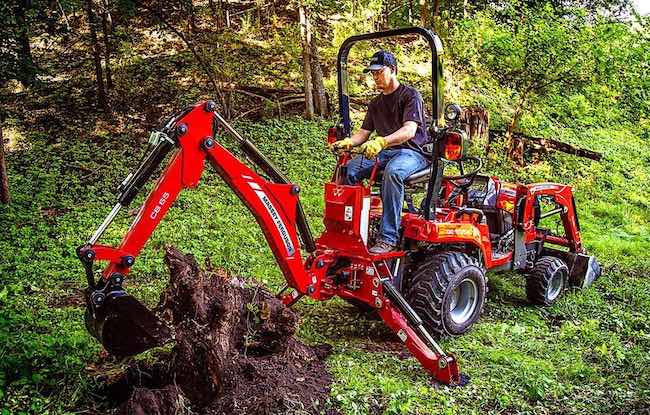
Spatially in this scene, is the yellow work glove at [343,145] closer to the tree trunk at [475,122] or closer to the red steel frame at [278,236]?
the red steel frame at [278,236]

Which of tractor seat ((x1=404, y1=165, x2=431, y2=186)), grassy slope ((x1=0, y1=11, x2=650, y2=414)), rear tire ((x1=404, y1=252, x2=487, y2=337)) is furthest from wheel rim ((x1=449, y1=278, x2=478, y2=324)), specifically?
A: tractor seat ((x1=404, y1=165, x2=431, y2=186))

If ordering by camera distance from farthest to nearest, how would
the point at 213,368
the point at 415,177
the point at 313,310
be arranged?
the point at 313,310, the point at 415,177, the point at 213,368

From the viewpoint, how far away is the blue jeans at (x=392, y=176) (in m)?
5.19

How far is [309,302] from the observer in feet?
20.9

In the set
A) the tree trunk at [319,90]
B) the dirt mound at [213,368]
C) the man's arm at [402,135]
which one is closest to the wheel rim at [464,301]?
the man's arm at [402,135]

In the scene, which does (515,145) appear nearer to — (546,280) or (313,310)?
(546,280)

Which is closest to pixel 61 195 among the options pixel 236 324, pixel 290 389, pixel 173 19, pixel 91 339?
pixel 91 339

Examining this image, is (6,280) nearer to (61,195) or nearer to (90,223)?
(90,223)

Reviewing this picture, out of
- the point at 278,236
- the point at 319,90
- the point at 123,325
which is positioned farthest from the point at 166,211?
the point at 319,90

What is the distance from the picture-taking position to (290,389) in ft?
13.6

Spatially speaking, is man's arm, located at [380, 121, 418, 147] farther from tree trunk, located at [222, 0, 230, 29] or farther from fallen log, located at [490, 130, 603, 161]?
tree trunk, located at [222, 0, 230, 29]

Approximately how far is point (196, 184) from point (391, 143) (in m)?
1.72

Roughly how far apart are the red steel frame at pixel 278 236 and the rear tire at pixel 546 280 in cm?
217

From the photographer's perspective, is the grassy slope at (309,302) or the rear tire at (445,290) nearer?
the grassy slope at (309,302)
